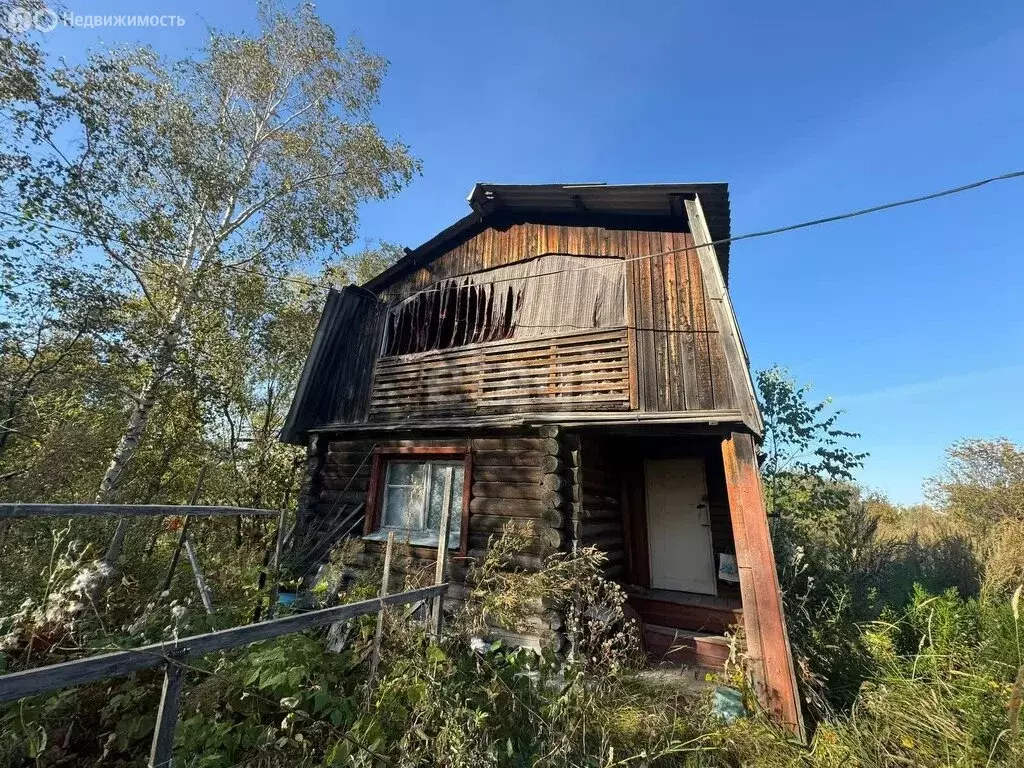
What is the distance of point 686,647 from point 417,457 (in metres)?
4.98

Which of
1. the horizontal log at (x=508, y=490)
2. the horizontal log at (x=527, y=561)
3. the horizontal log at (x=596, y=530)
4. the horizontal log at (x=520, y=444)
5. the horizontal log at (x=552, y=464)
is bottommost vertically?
the horizontal log at (x=527, y=561)

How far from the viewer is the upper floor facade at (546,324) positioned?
5.90m

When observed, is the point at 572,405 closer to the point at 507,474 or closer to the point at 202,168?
the point at 507,474

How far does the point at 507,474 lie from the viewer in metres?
6.63

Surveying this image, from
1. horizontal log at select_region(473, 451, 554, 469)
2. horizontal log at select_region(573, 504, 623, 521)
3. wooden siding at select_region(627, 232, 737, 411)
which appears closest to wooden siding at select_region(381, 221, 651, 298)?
wooden siding at select_region(627, 232, 737, 411)

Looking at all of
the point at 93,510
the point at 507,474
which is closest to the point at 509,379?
the point at 507,474

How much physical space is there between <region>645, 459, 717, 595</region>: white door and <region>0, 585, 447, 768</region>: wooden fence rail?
599cm

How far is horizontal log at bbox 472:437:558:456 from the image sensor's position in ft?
20.6

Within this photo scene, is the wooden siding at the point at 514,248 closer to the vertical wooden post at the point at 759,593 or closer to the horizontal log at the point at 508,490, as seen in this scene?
the vertical wooden post at the point at 759,593

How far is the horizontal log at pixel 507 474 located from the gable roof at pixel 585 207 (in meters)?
4.38

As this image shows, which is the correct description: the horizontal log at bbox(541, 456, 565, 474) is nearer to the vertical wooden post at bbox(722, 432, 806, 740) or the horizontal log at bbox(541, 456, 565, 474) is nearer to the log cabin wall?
the log cabin wall

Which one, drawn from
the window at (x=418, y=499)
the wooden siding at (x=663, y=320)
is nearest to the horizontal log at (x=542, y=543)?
the window at (x=418, y=499)

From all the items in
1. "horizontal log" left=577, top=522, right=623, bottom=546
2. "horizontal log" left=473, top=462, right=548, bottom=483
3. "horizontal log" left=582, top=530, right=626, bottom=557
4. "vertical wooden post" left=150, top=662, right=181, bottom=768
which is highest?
"horizontal log" left=473, top=462, right=548, bottom=483

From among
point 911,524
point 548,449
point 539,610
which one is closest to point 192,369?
point 548,449
